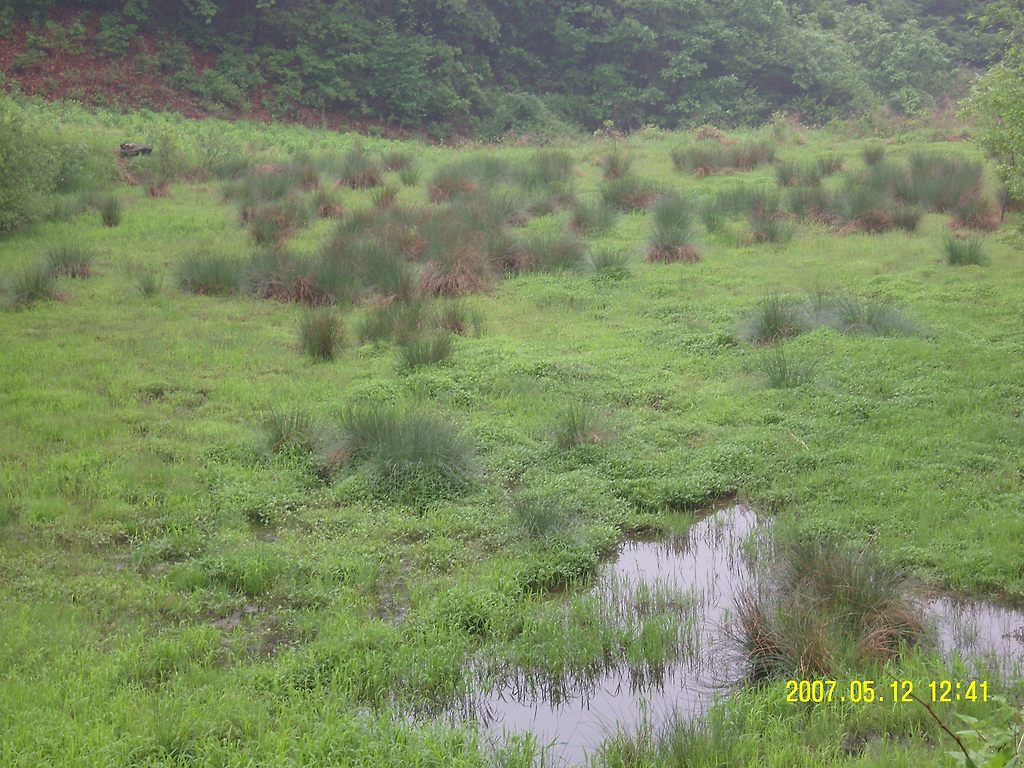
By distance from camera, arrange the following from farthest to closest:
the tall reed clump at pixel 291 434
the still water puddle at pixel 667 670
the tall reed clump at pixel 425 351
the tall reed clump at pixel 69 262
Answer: the tall reed clump at pixel 69 262
the tall reed clump at pixel 425 351
the tall reed clump at pixel 291 434
the still water puddle at pixel 667 670

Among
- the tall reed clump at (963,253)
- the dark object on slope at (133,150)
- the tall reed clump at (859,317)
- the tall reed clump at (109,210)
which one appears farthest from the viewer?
the dark object on slope at (133,150)

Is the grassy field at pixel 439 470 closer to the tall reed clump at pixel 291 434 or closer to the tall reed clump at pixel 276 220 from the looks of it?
the tall reed clump at pixel 291 434

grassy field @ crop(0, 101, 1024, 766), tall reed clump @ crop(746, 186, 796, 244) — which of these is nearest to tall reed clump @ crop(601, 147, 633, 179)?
tall reed clump @ crop(746, 186, 796, 244)

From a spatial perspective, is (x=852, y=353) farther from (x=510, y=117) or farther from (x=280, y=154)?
(x=510, y=117)

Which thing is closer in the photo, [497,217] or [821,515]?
[821,515]

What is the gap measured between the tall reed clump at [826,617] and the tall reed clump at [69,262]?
9.07m

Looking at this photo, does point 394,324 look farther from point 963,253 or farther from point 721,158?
point 721,158

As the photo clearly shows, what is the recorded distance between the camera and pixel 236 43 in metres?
28.5

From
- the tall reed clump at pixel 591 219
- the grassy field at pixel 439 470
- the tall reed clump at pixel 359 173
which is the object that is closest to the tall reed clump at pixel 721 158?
the tall reed clump at pixel 591 219

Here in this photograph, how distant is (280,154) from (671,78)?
59.5 feet

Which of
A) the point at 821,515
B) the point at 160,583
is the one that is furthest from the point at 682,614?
the point at 160,583

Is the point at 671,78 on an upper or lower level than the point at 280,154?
upper

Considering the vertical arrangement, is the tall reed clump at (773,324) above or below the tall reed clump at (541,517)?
above
